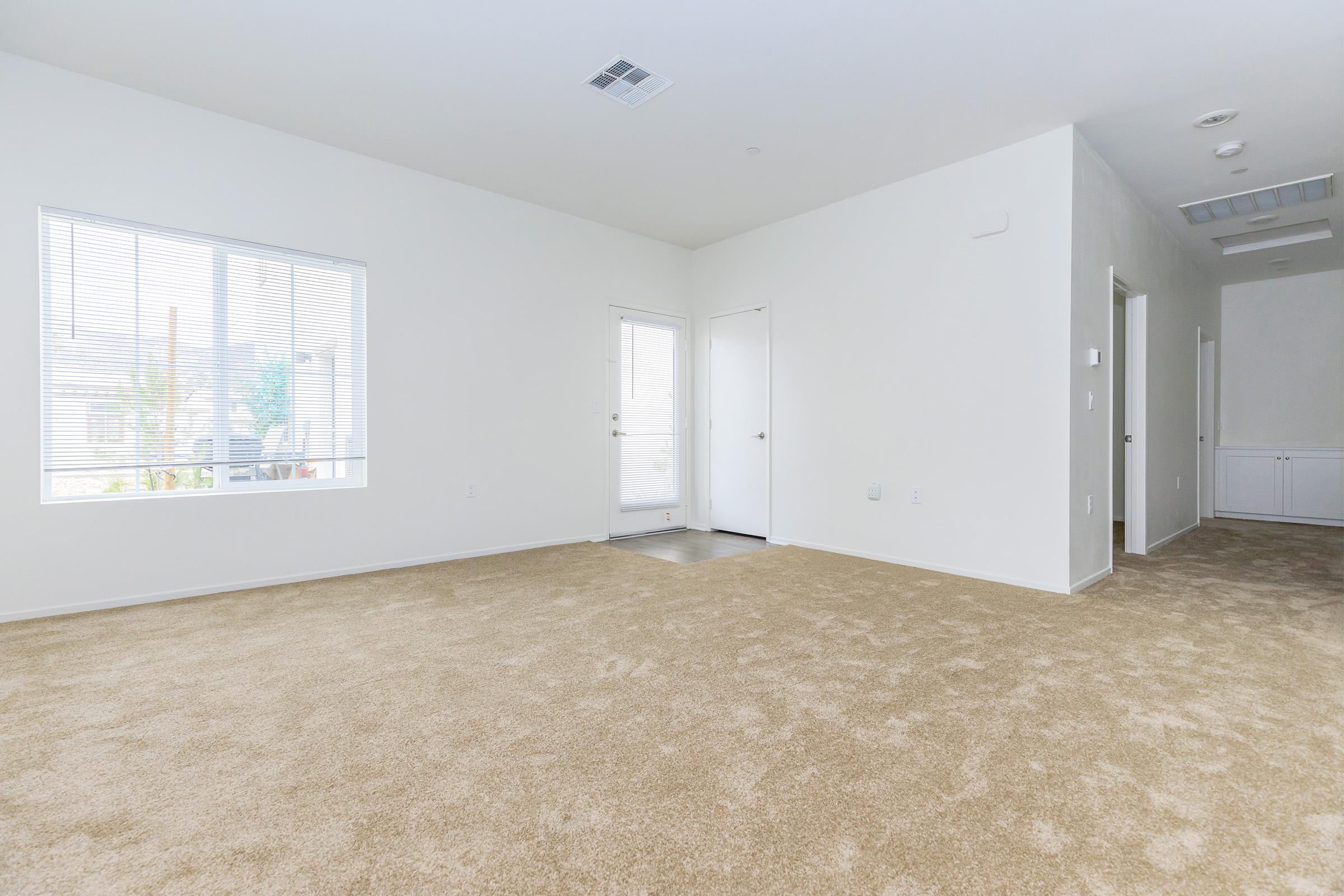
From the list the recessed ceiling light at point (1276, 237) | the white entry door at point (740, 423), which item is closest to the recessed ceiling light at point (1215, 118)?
the recessed ceiling light at point (1276, 237)

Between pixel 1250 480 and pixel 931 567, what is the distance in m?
5.55

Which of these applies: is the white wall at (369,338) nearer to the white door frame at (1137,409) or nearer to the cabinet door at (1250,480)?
the white door frame at (1137,409)

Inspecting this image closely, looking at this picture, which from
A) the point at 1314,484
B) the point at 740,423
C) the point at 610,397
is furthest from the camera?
the point at 1314,484

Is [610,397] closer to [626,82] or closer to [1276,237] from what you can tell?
[626,82]

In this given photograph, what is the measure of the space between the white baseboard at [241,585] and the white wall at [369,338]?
2 centimetres

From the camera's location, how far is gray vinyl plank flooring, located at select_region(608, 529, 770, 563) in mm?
4973

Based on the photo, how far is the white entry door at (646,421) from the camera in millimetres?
5809

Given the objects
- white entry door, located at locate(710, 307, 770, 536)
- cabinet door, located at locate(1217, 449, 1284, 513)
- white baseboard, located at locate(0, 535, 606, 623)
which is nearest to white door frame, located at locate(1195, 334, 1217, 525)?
cabinet door, located at locate(1217, 449, 1284, 513)

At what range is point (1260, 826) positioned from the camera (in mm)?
1555

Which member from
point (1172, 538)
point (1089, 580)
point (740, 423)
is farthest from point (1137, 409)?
point (740, 423)

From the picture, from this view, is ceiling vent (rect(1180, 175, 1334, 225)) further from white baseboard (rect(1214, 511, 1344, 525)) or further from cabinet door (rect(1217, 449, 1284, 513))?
white baseboard (rect(1214, 511, 1344, 525))

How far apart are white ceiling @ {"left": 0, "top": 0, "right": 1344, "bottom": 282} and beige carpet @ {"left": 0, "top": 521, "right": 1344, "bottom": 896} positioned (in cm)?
282

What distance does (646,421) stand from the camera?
6055 mm

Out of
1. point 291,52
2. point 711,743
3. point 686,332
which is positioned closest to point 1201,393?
point 686,332
